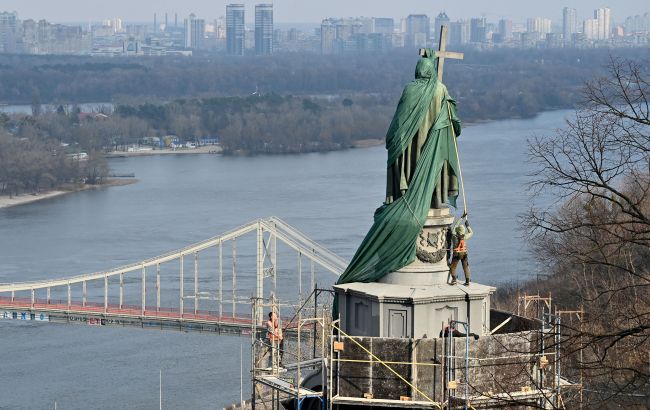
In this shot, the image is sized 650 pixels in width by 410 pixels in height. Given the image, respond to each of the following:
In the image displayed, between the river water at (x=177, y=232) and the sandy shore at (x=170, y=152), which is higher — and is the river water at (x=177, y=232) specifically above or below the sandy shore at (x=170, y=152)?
above

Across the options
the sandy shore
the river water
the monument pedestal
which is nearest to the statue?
the monument pedestal

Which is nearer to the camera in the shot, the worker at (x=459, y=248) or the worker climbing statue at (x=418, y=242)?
the worker climbing statue at (x=418, y=242)

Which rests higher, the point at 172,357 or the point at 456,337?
the point at 456,337

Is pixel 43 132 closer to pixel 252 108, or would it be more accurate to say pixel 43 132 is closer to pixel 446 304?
pixel 252 108

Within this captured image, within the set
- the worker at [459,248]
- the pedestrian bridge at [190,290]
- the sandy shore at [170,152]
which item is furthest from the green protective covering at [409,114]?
the sandy shore at [170,152]

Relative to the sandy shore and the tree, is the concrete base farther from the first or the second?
the sandy shore

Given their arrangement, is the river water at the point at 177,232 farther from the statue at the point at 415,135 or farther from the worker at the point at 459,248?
the worker at the point at 459,248

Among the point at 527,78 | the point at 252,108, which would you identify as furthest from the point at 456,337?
the point at 527,78

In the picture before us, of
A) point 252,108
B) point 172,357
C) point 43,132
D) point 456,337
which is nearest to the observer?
point 456,337
